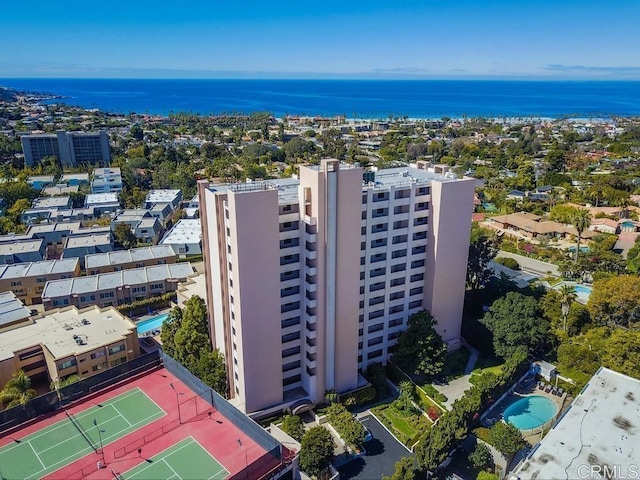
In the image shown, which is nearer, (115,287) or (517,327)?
(517,327)

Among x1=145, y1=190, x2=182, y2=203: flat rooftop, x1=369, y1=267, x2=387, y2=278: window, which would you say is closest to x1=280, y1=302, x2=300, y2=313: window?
x1=369, y1=267, x2=387, y2=278: window

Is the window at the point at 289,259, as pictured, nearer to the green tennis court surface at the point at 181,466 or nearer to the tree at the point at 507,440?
the green tennis court surface at the point at 181,466

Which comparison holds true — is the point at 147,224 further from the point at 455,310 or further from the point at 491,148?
the point at 491,148

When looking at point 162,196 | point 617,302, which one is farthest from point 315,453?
point 162,196

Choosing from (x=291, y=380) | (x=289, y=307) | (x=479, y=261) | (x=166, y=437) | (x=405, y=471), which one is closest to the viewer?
(x=166, y=437)

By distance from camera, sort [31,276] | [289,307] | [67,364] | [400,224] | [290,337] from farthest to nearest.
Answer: [31,276] < [400,224] < [67,364] < [290,337] < [289,307]

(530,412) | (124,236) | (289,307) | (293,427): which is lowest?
(530,412)

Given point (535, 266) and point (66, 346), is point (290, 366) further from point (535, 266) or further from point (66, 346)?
point (535, 266)
